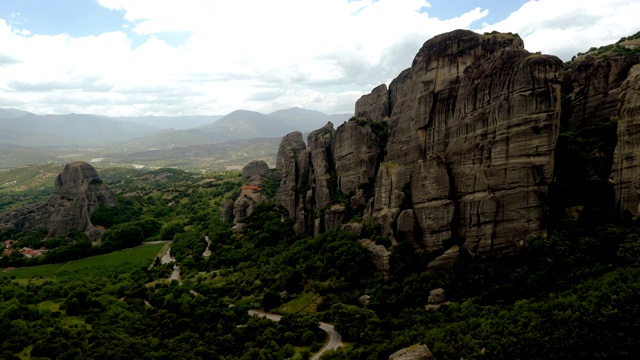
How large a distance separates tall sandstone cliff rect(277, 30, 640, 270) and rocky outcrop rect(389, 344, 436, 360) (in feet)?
59.9

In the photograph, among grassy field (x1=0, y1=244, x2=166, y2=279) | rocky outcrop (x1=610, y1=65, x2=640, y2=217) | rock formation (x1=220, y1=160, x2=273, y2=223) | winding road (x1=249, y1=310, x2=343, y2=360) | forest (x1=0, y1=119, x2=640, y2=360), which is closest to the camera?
forest (x1=0, y1=119, x2=640, y2=360)

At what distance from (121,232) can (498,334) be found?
91.4 m

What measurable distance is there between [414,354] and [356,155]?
133ft

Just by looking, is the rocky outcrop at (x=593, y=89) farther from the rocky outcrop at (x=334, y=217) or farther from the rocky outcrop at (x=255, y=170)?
the rocky outcrop at (x=255, y=170)

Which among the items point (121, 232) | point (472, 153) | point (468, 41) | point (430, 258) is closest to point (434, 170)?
point (472, 153)

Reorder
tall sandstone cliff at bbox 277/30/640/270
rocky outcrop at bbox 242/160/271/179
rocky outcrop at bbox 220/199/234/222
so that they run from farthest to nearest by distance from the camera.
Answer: rocky outcrop at bbox 242/160/271/179 → rocky outcrop at bbox 220/199/234/222 → tall sandstone cliff at bbox 277/30/640/270

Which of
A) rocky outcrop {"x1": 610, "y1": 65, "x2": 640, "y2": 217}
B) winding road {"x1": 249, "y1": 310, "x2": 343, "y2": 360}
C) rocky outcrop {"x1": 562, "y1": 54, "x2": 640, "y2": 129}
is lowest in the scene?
winding road {"x1": 249, "y1": 310, "x2": 343, "y2": 360}

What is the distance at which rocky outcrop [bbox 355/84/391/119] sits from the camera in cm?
8581

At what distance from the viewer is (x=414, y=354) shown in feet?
103

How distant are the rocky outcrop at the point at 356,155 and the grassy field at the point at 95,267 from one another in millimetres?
43269

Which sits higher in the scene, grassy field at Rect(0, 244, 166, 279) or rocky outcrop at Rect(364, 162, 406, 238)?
rocky outcrop at Rect(364, 162, 406, 238)

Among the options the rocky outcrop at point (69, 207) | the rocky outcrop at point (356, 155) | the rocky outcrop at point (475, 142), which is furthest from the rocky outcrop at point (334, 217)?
the rocky outcrop at point (69, 207)

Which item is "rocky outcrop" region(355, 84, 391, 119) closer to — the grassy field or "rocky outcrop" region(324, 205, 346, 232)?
"rocky outcrop" region(324, 205, 346, 232)

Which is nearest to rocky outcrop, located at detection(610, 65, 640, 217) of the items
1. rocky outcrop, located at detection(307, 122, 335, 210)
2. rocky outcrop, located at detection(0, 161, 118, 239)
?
rocky outcrop, located at detection(307, 122, 335, 210)
